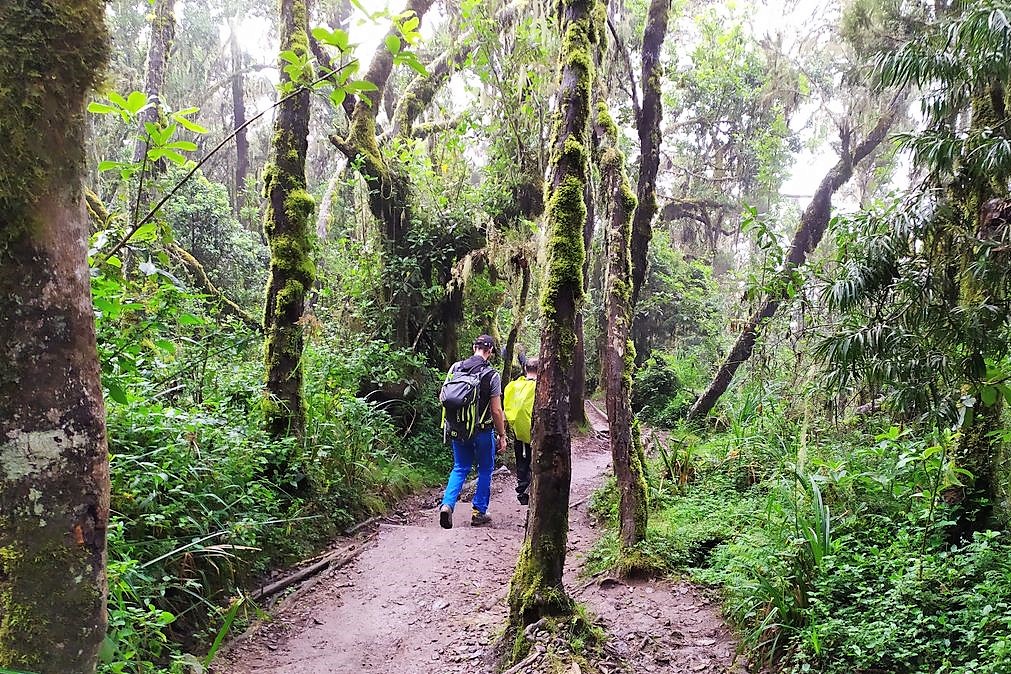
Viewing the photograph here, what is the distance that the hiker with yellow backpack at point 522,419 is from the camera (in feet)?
24.7

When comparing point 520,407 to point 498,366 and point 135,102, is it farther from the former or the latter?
point 135,102

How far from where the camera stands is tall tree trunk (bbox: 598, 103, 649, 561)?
17.9ft

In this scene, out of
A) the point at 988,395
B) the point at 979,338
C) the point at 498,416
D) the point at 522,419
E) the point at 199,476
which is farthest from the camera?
the point at 522,419

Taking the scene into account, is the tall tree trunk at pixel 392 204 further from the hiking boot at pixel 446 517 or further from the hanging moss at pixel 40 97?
the hanging moss at pixel 40 97

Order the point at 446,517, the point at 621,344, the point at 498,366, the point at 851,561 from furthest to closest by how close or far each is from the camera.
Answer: the point at 498,366 → the point at 446,517 → the point at 621,344 → the point at 851,561

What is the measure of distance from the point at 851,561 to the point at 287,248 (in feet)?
Answer: 18.3

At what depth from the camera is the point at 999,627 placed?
314 centimetres

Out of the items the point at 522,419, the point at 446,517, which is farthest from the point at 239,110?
the point at 446,517

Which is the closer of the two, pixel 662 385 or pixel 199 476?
pixel 199 476

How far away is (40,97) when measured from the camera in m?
1.51

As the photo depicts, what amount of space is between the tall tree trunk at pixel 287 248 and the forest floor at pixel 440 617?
168 centimetres

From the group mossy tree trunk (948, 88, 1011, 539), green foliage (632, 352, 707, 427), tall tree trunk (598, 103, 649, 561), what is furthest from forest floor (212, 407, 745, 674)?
green foliage (632, 352, 707, 427)

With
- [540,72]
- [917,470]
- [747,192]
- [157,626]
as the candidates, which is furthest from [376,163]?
[747,192]

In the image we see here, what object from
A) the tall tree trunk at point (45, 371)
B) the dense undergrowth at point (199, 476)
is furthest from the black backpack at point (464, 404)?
the tall tree trunk at point (45, 371)
